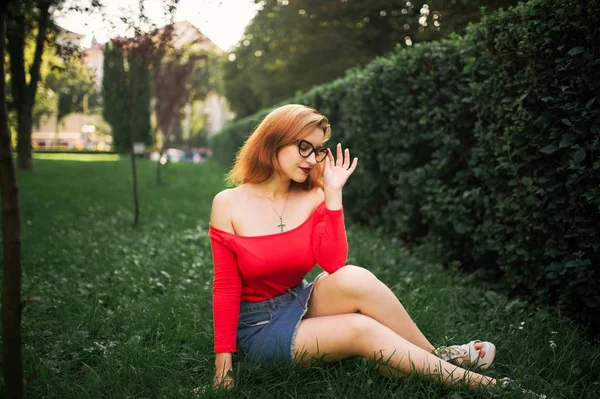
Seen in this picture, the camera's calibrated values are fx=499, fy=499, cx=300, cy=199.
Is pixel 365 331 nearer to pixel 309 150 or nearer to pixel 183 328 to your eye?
pixel 309 150

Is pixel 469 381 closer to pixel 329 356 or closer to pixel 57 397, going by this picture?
pixel 329 356

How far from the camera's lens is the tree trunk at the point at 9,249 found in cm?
182

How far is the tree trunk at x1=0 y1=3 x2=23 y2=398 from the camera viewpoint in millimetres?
1824

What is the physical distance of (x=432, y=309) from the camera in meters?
3.57

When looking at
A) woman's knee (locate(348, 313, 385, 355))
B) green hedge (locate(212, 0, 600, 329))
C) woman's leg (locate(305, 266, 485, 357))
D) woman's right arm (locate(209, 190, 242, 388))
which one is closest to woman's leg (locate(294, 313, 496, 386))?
woman's knee (locate(348, 313, 385, 355))

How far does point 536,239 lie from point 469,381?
1.70 m

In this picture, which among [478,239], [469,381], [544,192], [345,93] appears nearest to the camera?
[469,381]

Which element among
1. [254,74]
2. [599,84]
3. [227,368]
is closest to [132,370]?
[227,368]

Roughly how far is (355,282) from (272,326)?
19.1 inches

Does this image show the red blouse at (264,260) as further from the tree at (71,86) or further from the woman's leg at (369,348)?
the tree at (71,86)

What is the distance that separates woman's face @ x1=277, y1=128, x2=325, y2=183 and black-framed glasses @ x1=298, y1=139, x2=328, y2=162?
11 millimetres

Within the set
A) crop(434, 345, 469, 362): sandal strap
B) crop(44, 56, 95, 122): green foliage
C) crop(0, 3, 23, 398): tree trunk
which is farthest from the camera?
crop(44, 56, 95, 122): green foliage

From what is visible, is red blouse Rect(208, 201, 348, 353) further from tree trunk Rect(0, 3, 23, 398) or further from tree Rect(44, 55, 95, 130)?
tree Rect(44, 55, 95, 130)

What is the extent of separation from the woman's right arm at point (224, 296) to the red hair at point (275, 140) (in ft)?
0.95
